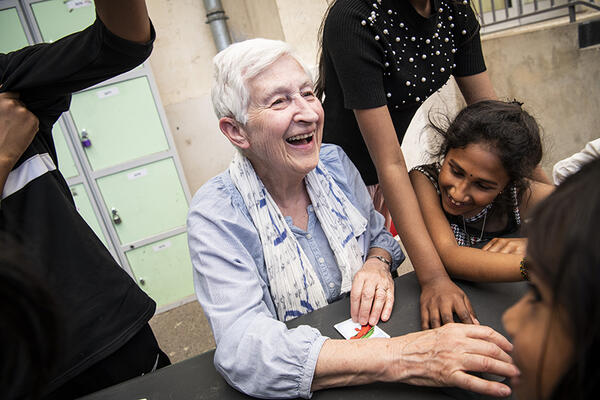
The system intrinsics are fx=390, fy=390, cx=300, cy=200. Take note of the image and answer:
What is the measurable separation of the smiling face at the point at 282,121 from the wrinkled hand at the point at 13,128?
626mm

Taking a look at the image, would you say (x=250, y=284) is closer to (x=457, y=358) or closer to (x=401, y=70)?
(x=457, y=358)

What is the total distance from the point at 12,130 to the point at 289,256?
2.88 feet

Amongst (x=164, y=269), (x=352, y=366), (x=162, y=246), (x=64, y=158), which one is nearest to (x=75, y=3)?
(x=64, y=158)

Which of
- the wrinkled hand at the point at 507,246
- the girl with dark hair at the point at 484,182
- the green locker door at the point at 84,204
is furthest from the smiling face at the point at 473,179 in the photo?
the green locker door at the point at 84,204

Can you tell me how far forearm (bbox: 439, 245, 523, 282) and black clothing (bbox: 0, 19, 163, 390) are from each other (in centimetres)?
106

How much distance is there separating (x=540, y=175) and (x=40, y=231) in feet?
5.96

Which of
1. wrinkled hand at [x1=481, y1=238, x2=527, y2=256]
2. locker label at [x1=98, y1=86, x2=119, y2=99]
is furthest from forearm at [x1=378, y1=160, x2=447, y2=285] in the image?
locker label at [x1=98, y1=86, x2=119, y2=99]

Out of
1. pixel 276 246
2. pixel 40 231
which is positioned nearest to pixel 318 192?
pixel 276 246

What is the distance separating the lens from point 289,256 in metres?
1.28

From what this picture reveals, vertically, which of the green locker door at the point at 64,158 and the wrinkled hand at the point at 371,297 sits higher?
the green locker door at the point at 64,158

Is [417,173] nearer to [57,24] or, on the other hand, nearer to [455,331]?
[455,331]

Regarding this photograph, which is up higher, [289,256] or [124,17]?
[124,17]

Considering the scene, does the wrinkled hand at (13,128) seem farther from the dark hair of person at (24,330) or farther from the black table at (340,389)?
the dark hair of person at (24,330)

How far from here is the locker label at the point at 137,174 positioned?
338cm
